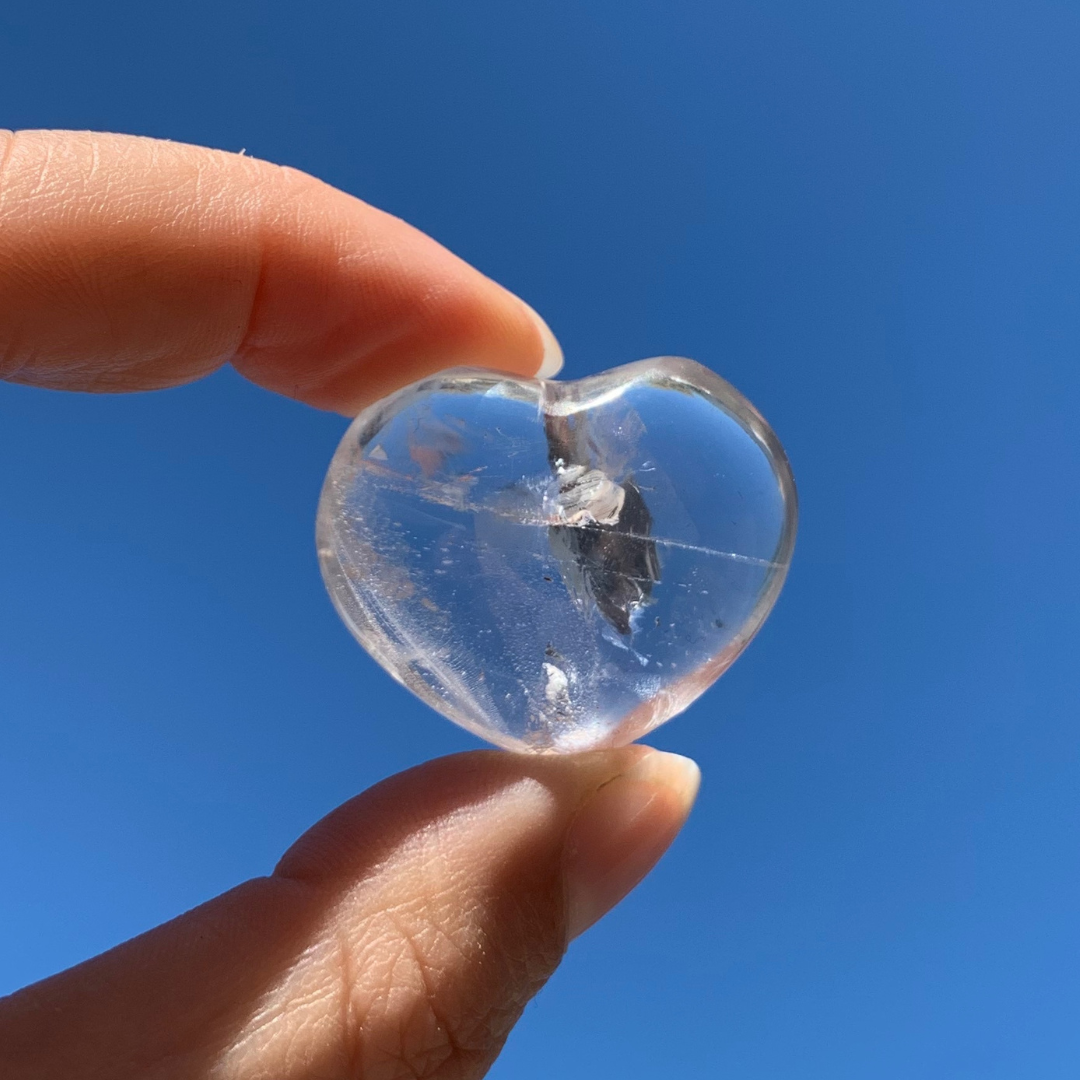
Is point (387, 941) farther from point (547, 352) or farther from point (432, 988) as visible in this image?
point (547, 352)

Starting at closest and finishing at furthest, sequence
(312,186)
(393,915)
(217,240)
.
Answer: (393,915), (217,240), (312,186)

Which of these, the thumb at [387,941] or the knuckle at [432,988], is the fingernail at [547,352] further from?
the knuckle at [432,988]

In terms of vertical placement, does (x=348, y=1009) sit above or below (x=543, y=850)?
below

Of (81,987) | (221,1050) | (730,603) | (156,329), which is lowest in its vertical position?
(221,1050)

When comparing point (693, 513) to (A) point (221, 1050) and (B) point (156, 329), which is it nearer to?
(A) point (221, 1050)

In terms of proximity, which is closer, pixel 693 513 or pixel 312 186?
pixel 693 513

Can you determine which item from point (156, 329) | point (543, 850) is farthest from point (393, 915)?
point (156, 329)

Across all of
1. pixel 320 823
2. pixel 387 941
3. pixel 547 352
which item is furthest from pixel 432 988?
pixel 547 352

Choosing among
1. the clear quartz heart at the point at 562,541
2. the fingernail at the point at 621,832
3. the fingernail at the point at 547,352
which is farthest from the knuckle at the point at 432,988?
the fingernail at the point at 547,352
